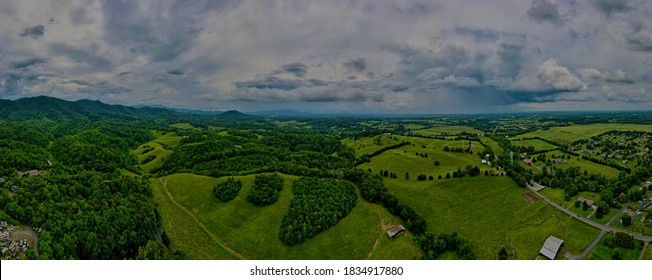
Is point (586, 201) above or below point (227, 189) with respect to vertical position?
below

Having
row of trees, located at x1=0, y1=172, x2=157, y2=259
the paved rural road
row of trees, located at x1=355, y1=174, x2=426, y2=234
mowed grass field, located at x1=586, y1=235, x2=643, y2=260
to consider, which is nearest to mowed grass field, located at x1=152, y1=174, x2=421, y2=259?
row of trees, located at x1=355, y1=174, x2=426, y2=234

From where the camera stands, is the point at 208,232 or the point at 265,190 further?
the point at 265,190

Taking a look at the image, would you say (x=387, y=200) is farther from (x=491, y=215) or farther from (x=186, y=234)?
(x=186, y=234)

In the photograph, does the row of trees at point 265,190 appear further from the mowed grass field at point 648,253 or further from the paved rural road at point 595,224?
the mowed grass field at point 648,253

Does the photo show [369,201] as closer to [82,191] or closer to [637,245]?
[637,245]

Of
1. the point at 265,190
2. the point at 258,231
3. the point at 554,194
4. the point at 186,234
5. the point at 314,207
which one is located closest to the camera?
the point at 186,234

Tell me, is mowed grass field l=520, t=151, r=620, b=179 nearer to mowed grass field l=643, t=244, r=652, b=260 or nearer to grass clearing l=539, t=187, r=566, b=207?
grass clearing l=539, t=187, r=566, b=207

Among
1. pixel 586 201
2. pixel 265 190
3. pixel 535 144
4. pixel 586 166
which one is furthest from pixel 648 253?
pixel 535 144
